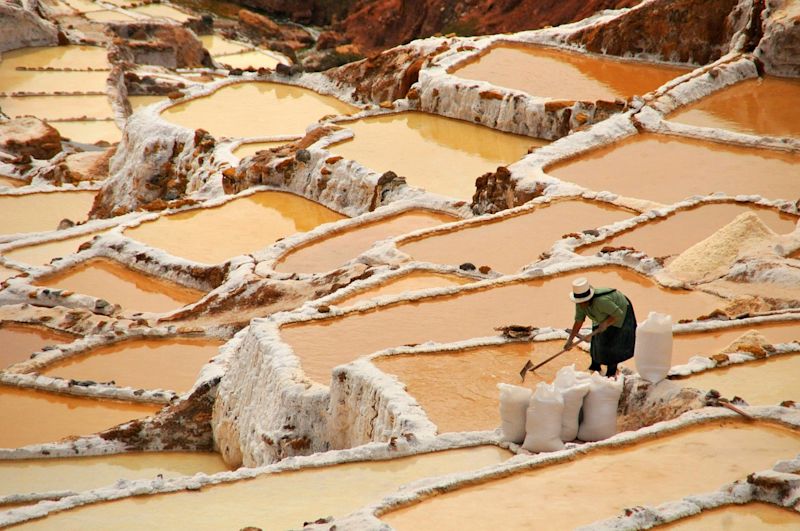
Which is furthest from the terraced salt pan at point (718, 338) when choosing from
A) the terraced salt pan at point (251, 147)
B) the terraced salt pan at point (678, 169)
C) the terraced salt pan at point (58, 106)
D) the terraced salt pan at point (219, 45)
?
the terraced salt pan at point (219, 45)

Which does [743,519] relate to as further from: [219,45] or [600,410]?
[219,45]

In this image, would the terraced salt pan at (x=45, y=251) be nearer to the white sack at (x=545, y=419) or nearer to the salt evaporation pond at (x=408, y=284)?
the salt evaporation pond at (x=408, y=284)

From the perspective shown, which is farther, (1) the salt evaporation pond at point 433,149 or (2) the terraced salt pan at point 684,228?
(1) the salt evaporation pond at point 433,149

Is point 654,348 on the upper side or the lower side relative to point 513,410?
upper

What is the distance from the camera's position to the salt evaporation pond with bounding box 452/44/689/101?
1809cm

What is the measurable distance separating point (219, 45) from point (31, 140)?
12.2 meters

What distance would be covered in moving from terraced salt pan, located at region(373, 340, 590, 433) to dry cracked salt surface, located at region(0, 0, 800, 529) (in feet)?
0.09

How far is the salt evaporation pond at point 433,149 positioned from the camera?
53.3ft

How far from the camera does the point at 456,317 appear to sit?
10.1 metres

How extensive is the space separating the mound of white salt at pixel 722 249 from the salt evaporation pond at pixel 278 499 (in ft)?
13.4

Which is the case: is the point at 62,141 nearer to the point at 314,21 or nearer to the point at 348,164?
the point at 348,164

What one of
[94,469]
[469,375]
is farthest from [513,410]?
[94,469]

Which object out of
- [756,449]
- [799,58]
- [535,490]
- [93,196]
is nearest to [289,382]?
[535,490]

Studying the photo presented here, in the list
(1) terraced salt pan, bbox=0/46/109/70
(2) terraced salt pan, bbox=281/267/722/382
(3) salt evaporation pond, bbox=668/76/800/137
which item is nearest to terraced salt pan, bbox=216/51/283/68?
(1) terraced salt pan, bbox=0/46/109/70
